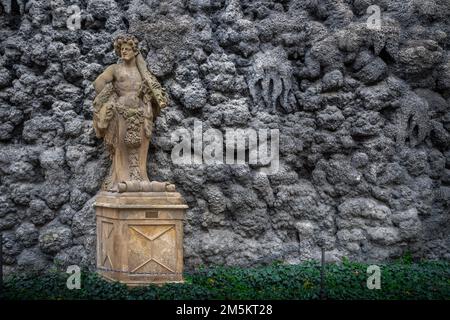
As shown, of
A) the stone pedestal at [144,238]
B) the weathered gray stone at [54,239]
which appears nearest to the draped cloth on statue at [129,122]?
the stone pedestal at [144,238]

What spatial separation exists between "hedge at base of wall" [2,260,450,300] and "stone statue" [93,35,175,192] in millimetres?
1504

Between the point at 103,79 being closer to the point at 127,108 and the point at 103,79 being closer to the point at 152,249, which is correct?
the point at 127,108

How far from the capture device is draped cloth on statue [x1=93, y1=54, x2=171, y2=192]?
849 cm

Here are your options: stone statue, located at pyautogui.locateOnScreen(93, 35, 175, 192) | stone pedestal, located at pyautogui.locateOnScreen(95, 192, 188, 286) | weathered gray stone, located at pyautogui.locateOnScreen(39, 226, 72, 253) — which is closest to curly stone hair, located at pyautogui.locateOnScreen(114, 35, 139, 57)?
stone statue, located at pyautogui.locateOnScreen(93, 35, 175, 192)

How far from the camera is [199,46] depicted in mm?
9984

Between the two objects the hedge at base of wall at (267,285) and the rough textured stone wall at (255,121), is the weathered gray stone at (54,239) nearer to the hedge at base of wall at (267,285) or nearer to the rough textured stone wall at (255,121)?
the rough textured stone wall at (255,121)

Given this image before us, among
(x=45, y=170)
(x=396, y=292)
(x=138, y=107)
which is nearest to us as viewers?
(x=396, y=292)

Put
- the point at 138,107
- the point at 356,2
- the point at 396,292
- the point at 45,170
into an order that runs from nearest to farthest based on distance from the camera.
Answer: the point at 396,292
the point at 138,107
the point at 45,170
the point at 356,2

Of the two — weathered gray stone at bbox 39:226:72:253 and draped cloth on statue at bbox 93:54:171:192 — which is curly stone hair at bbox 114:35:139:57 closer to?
draped cloth on statue at bbox 93:54:171:192

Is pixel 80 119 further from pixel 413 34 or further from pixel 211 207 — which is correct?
pixel 413 34

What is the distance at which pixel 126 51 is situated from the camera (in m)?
8.46

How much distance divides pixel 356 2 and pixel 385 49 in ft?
3.01

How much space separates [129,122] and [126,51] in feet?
3.10

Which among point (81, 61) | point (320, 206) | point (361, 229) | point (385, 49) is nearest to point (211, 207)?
point (320, 206)
